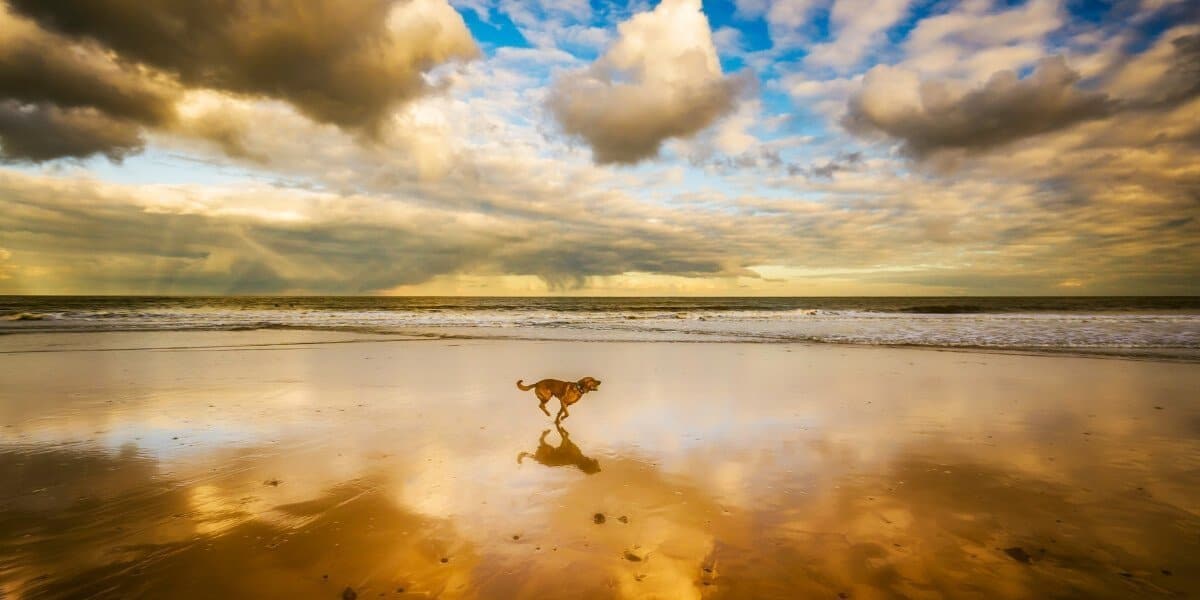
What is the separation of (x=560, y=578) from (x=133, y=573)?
2.76 m

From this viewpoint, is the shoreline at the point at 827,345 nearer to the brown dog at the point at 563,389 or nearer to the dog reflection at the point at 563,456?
the brown dog at the point at 563,389

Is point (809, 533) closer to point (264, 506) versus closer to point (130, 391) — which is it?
point (264, 506)

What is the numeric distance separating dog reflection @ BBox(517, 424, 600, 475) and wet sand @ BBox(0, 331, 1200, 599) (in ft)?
0.12

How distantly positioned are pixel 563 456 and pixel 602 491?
3.79 feet

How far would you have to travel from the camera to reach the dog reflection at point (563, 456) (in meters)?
5.54

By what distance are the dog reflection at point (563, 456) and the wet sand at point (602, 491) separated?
0.12ft

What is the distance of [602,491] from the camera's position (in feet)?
15.7

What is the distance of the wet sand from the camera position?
3373 millimetres

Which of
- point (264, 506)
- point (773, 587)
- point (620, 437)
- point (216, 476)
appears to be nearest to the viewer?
point (773, 587)

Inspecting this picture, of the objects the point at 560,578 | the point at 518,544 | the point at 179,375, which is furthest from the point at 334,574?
the point at 179,375

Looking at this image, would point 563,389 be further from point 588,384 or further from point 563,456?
point 563,456

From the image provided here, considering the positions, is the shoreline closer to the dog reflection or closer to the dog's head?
the dog's head

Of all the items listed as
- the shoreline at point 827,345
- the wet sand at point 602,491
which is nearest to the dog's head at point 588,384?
the wet sand at point 602,491

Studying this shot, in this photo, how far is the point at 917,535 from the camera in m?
3.94
